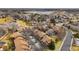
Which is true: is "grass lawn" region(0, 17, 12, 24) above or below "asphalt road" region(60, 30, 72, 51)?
above

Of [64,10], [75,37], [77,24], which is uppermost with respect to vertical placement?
[64,10]

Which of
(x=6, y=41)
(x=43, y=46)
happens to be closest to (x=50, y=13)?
(x=43, y=46)

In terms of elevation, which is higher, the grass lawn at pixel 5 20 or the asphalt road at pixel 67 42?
the grass lawn at pixel 5 20

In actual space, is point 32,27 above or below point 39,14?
below

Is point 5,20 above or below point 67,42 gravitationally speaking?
above
